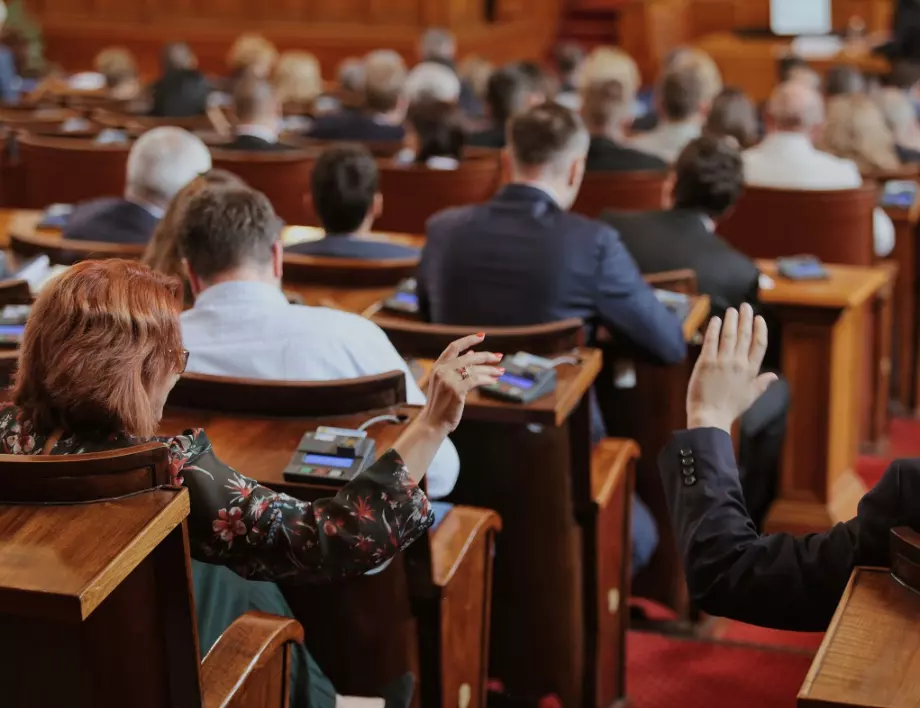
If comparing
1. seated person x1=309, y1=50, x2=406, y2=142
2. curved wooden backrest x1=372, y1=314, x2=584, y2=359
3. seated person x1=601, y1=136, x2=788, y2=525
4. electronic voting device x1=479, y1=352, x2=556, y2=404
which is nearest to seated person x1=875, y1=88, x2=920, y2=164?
seated person x1=309, y1=50, x2=406, y2=142

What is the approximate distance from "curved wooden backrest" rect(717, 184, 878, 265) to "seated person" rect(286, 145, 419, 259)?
5.18 ft

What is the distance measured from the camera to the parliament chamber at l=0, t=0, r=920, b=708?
1.49m

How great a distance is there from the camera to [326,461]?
2.01m

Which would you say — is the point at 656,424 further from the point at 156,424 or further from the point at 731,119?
the point at 731,119

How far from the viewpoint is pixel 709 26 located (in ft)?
42.1

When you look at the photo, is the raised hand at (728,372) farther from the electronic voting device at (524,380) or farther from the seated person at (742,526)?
the electronic voting device at (524,380)

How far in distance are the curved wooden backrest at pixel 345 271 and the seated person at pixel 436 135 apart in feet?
6.92

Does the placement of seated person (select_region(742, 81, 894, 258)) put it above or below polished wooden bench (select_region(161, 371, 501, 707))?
above

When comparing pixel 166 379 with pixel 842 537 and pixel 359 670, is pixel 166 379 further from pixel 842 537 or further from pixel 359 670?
pixel 842 537

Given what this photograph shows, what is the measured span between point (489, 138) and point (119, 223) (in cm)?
291

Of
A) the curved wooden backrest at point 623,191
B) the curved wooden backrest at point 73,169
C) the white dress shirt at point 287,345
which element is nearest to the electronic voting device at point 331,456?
the white dress shirt at point 287,345

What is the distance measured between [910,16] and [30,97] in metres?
6.63

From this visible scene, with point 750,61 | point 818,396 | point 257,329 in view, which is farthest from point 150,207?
point 750,61

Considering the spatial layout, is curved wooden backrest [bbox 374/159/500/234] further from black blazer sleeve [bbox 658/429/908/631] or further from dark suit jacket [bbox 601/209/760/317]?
black blazer sleeve [bbox 658/429/908/631]
